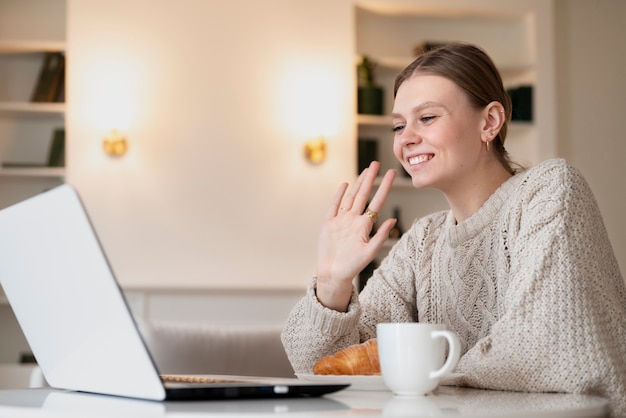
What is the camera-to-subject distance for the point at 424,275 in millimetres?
1955

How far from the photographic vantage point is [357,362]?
53.9 inches

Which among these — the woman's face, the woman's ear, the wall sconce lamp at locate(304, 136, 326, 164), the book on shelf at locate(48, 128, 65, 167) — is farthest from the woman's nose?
the book on shelf at locate(48, 128, 65, 167)

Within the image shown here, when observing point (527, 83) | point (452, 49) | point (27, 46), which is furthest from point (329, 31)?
point (452, 49)

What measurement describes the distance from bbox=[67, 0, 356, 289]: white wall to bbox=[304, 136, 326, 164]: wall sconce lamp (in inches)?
1.9

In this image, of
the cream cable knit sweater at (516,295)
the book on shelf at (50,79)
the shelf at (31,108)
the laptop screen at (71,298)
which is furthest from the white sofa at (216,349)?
the book on shelf at (50,79)

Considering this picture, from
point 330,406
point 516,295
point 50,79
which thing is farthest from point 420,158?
point 50,79

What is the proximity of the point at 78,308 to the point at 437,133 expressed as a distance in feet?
3.48

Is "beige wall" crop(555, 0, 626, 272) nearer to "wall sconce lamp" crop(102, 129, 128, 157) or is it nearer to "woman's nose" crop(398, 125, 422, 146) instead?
"wall sconce lamp" crop(102, 129, 128, 157)

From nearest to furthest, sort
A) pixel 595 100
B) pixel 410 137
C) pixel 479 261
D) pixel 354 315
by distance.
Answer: pixel 354 315 < pixel 479 261 < pixel 410 137 < pixel 595 100

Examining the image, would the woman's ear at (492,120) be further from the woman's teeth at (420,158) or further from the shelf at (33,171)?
the shelf at (33,171)

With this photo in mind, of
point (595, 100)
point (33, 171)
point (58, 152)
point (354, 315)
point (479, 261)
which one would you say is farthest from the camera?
point (595, 100)

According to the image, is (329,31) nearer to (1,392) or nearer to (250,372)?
(250,372)

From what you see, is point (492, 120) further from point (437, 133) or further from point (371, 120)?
point (371, 120)

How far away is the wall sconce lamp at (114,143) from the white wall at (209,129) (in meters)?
0.05
